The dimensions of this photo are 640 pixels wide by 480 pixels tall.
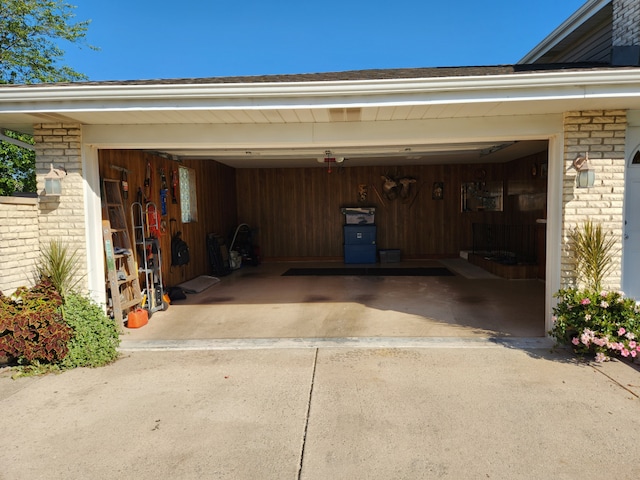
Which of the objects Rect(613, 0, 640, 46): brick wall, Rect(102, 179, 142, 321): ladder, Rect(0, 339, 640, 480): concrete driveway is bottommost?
Rect(0, 339, 640, 480): concrete driveway

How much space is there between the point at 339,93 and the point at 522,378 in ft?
9.63

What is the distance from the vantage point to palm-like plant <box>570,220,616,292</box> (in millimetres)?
4023

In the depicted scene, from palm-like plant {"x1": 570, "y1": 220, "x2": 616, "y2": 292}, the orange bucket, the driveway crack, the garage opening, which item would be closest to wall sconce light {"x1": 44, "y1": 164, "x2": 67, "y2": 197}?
the garage opening

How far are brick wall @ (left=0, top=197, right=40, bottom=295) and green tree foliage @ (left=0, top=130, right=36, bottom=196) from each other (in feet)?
20.3

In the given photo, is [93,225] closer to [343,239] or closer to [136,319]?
[136,319]

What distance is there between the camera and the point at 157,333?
4.86 meters

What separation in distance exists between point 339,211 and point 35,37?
927cm

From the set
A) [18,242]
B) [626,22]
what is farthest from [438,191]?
[18,242]

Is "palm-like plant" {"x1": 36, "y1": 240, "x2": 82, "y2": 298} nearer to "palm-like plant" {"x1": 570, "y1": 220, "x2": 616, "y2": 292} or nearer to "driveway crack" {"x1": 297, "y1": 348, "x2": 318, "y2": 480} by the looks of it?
"driveway crack" {"x1": 297, "y1": 348, "x2": 318, "y2": 480}

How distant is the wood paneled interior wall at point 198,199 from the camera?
5637mm

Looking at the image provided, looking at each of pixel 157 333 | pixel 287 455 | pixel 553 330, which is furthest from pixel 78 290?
pixel 553 330

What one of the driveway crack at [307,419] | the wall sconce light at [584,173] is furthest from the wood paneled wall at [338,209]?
the driveway crack at [307,419]

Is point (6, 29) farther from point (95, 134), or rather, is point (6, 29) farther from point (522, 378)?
point (522, 378)

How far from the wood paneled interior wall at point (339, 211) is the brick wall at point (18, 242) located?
7019mm
